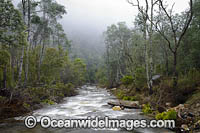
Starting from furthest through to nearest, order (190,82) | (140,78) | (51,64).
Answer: (51,64), (140,78), (190,82)

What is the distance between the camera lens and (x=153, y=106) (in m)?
10.6

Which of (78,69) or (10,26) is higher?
(10,26)

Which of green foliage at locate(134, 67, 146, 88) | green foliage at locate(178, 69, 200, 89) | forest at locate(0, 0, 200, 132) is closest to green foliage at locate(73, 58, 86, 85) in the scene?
forest at locate(0, 0, 200, 132)

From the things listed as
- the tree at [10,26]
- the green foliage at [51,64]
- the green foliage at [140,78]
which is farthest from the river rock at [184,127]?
the green foliage at [51,64]

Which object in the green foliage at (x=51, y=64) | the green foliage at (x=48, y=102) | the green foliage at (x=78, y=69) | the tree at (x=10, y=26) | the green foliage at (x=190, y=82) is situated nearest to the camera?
the tree at (x=10, y=26)

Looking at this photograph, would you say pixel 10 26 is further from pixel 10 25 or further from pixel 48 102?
pixel 48 102

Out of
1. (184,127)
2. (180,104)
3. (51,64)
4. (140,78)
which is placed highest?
(51,64)

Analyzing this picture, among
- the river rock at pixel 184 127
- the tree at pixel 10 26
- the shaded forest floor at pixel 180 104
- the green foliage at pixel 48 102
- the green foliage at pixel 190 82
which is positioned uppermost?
the tree at pixel 10 26

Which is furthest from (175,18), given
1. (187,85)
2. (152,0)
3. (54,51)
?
(54,51)

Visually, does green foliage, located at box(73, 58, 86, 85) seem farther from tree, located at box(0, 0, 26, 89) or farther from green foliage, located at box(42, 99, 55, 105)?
tree, located at box(0, 0, 26, 89)

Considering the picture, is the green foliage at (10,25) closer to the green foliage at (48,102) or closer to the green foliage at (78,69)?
the green foliage at (48,102)

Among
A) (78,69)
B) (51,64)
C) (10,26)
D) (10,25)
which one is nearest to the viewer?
(10,25)

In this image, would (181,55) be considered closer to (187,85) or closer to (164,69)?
(164,69)

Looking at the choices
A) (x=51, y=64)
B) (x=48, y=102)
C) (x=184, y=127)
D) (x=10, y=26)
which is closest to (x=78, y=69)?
(x=51, y=64)
